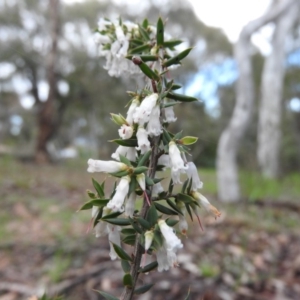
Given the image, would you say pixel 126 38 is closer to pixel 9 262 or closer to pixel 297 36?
pixel 9 262

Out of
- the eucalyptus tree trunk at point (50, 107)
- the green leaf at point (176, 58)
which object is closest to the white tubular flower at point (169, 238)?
the green leaf at point (176, 58)

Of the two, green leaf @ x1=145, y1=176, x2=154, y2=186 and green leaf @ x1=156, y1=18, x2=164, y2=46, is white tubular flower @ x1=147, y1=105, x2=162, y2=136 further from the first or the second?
green leaf @ x1=156, y1=18, x2=164, y2=46

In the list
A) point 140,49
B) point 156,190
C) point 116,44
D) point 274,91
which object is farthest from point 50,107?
point 156,190

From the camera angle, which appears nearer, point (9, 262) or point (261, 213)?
point (9, 262)

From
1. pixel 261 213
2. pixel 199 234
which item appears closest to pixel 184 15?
pixel 261 213

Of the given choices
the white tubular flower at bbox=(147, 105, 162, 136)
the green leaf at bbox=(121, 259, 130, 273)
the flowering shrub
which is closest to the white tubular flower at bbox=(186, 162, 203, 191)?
the flowering shrub

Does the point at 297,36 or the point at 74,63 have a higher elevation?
the point at 297,36

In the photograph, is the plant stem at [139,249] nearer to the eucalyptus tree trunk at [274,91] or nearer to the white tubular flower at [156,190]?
the white tubular flower at [156,190]
